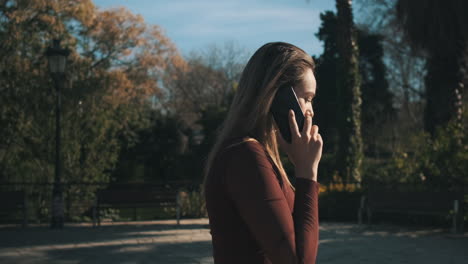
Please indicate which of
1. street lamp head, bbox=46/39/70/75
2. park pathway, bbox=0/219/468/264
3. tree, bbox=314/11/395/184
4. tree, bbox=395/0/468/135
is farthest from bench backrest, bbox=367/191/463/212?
tree, bbox=314/11/395/184

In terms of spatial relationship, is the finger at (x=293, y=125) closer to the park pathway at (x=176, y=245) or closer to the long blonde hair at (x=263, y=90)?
the long blonde hair at (x=263, y=90)

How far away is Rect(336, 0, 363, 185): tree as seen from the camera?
1533 centimetres

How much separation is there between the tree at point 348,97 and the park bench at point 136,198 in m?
5.19

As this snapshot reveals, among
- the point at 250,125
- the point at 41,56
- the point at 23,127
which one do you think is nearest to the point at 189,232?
the point at 23,127

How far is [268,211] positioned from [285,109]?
1.15 ft

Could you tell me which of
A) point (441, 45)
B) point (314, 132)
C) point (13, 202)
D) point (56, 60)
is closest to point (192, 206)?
point (13, 202)

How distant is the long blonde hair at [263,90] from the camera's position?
5.52 feet

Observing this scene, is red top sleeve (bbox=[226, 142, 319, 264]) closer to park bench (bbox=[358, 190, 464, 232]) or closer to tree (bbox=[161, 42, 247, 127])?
park bench (bbox=[358, 190, 464, 232])

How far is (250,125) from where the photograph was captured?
5.54 ft

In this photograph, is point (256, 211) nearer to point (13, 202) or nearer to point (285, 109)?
point (285, 109)

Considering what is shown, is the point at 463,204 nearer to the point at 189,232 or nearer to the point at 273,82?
the point at 189,232

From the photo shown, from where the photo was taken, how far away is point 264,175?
152cm

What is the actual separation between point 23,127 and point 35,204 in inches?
98.5

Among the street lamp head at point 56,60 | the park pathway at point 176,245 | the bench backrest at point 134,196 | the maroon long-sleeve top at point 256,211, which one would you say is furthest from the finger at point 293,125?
the street lamp head at point 56,60
